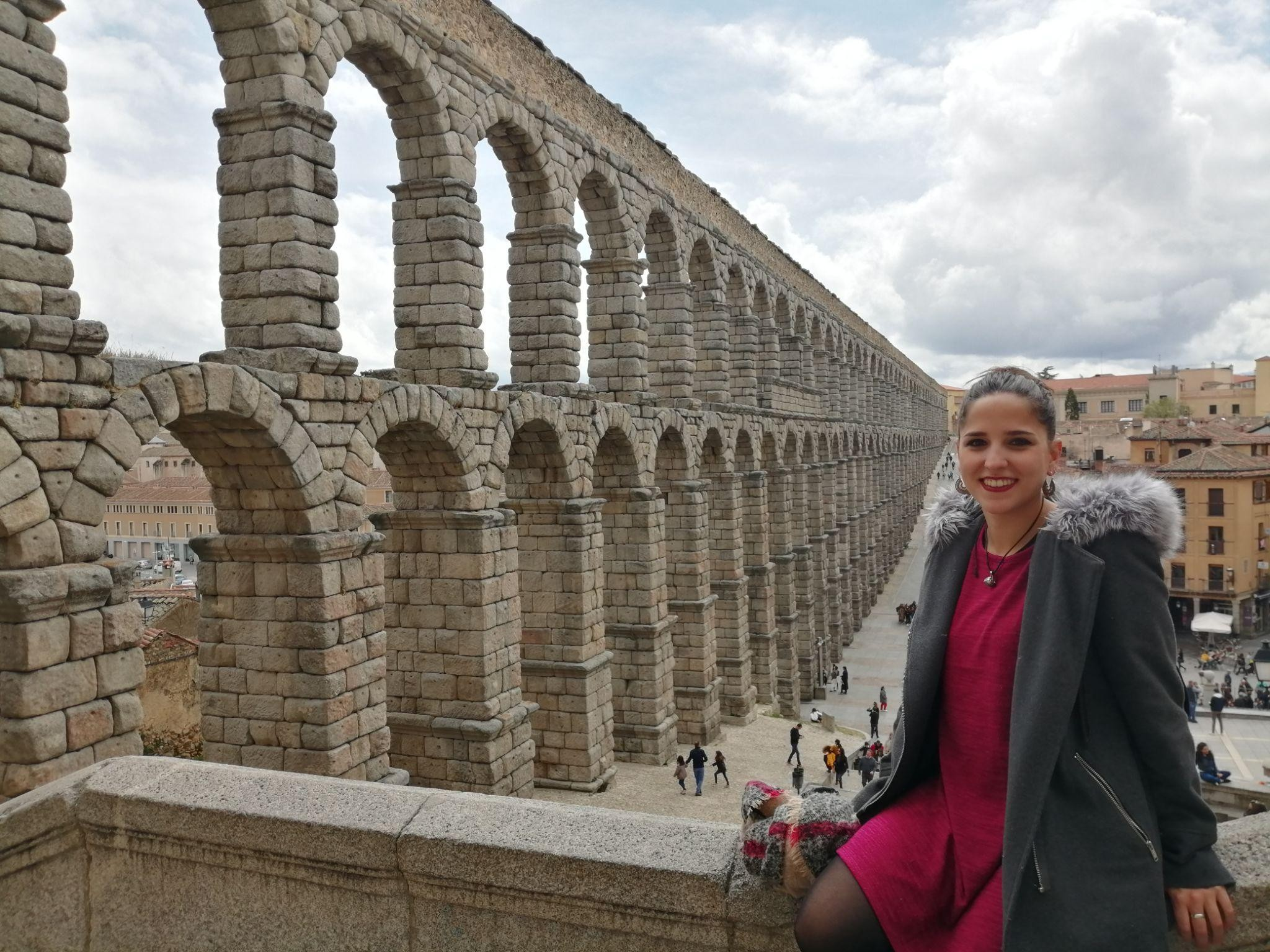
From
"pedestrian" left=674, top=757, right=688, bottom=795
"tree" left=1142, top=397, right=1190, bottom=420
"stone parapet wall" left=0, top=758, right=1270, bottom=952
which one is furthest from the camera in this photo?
"tree" left=1142, top=397, right=1190, bottom=420

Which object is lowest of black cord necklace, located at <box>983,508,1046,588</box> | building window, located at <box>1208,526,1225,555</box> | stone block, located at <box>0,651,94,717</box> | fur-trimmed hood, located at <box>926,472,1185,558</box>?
building window, located at <box>1208,526,1225,555</box>

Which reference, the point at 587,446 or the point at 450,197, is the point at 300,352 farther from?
the point at 587,446

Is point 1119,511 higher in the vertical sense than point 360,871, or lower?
higher

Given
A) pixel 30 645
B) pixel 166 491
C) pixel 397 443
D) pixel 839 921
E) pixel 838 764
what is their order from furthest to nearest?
pixel 166 491
pixel 838 764
pixel 397 443
pixel 30 645
pixel 839 921

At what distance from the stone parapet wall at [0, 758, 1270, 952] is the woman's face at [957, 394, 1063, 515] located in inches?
43.5

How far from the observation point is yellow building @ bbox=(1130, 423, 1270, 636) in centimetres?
4059

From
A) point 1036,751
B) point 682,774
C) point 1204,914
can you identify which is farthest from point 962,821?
point 682,774

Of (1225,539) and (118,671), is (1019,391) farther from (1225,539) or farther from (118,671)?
(1225,539)

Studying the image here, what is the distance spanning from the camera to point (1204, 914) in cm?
247

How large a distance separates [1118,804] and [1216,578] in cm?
4472

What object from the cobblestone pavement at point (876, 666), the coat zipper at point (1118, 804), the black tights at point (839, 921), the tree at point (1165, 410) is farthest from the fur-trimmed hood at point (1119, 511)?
the tree at point (1165, 410)

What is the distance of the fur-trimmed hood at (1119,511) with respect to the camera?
254 centimetres

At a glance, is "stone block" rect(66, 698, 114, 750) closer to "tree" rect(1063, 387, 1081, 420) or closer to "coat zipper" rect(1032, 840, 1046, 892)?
"coat zipper" rect(1032, 840, 1046, 892)

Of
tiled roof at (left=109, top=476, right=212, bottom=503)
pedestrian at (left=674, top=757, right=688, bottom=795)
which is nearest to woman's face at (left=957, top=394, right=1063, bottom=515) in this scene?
pedestrian at (left=674, top=757, right=688, bottom=795)
